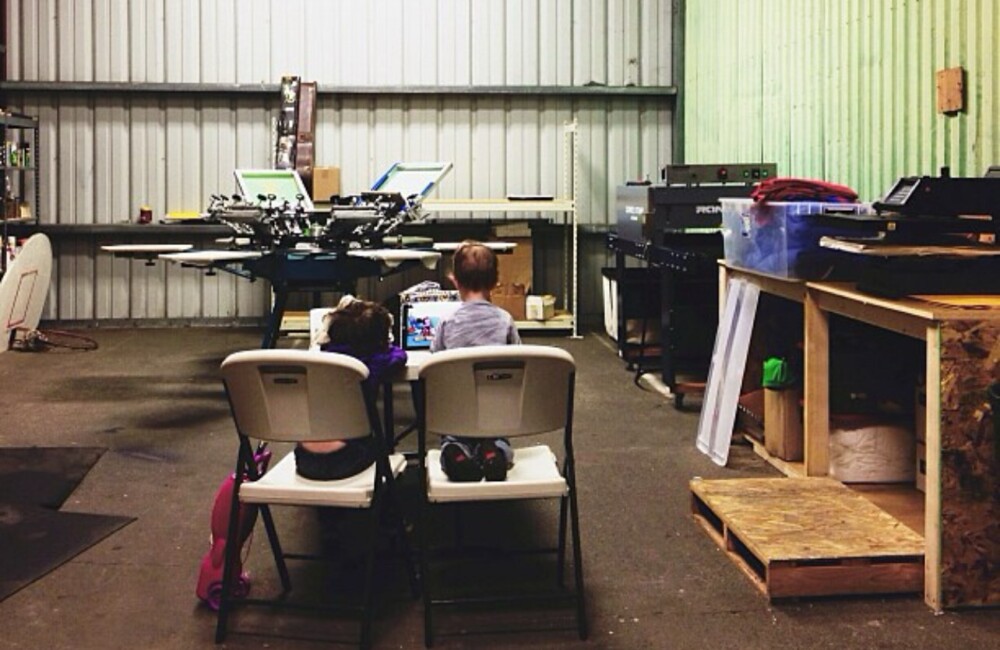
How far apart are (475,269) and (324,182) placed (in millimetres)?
5685

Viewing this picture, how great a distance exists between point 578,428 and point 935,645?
9.16 feet

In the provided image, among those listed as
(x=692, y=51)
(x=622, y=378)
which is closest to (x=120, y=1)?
(x=692, y=51)

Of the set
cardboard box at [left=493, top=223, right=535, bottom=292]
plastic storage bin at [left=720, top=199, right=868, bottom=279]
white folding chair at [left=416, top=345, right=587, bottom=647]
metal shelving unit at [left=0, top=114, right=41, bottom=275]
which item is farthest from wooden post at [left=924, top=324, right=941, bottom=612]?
metal shelving unit at [left=0, top=114, right=41, bottom=275]

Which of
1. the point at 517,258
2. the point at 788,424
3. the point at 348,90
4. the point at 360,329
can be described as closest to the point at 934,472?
the point at 788,424

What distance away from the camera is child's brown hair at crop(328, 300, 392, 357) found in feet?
10.6

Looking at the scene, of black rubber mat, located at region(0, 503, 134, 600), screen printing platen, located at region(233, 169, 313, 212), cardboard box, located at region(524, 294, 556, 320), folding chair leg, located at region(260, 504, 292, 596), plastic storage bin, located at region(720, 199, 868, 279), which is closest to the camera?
folding chair leg, located at region(260, 504, 292, 596)

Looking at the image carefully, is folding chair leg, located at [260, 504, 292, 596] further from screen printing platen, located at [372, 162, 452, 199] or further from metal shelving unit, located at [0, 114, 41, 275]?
metal shelving unit, located at [0, 114, 41, 275]

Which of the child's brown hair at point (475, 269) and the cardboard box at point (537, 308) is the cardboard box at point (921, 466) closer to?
the child's brown hair at point (475, 269)

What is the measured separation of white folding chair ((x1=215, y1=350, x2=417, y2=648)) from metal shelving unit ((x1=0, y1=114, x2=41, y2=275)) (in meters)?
6.27

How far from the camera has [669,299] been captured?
6238 millimetres

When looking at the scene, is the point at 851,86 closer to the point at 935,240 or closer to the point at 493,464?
the point at 935,240

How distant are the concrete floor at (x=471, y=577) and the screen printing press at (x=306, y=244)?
2.72 feet

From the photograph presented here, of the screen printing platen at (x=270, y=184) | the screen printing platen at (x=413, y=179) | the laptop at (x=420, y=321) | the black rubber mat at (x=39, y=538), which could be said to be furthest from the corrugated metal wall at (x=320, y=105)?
the black rubber mat at (x=39, y=538)

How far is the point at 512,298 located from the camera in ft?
29.1
